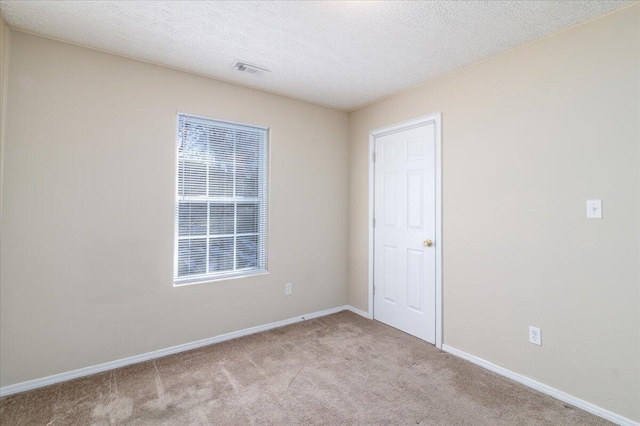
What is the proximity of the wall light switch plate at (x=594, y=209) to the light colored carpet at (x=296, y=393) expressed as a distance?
4.10ft

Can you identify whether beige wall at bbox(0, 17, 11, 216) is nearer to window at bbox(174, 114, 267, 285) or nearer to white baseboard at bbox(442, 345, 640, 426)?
window at bbox(174, 114, 267, 285)

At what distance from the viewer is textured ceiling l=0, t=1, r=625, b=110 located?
6.32 feet

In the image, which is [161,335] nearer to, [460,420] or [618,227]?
[460,420]

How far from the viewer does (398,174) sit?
11.0ft

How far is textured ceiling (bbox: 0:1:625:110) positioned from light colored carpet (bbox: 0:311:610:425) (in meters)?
2.52

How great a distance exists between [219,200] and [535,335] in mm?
2860

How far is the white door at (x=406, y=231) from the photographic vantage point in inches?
119

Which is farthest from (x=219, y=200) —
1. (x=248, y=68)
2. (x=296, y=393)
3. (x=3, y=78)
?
(x=296, y=393)

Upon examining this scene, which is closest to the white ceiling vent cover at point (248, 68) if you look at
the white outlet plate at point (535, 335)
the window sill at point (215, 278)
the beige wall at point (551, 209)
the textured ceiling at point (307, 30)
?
the textured ceiling at point (307, 30)

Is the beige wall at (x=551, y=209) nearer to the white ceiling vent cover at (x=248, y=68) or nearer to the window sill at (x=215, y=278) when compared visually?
the white ceiling vent cover at (x=248, y=68)

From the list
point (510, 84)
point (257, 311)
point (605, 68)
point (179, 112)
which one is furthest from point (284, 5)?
point (257, 311)

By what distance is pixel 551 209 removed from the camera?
2197mm

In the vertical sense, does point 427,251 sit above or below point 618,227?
below

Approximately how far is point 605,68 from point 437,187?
1.37 m
